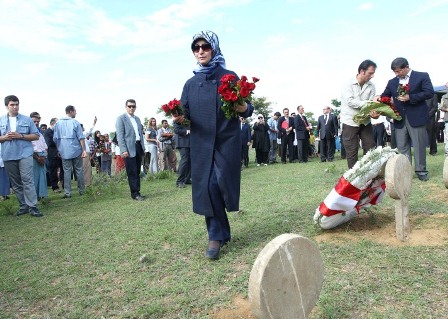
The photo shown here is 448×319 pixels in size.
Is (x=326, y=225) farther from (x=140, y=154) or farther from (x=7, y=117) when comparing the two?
(x=7, y=117)

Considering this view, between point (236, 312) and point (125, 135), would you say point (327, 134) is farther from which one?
point (236, 312)

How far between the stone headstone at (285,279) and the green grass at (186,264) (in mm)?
648

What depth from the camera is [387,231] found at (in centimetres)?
396

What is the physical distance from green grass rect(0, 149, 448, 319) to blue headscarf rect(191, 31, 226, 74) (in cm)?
182

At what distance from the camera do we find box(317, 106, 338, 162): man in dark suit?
1398 centimetres

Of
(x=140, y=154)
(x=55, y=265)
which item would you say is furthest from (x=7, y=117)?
(x=55, y=265)

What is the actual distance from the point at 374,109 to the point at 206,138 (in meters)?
3.45

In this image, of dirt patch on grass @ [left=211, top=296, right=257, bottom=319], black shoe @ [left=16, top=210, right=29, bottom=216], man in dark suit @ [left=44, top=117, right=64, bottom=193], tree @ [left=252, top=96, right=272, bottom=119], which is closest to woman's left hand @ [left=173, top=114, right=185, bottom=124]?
dirt patch on grass @ [left=211, top=296, right=257, bottom=319]

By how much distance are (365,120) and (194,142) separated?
138 inches

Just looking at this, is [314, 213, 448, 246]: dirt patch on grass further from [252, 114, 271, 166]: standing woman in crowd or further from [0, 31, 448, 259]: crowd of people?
[252, 114, 271, 166]: standing woman in crowd

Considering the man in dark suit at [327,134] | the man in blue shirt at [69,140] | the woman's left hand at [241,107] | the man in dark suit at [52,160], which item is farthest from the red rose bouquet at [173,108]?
the man in dark suit at [327,134]

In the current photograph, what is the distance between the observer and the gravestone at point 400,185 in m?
3.44

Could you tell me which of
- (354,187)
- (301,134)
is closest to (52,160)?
(301,134)

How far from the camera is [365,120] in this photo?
6.22 metres
